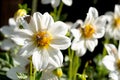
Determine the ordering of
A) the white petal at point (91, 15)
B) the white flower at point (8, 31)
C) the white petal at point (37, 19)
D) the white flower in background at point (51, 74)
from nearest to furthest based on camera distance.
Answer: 1. the white petal at point (37, 19)
2. the white flower in background at point (51, 74)
3. the white petal at point (91, 15)
4. the white flower at point (8, 31)

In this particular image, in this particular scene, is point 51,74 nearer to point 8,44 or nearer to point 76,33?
point 76,33

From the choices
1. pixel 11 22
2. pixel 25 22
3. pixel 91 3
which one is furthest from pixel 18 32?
pixel 91 3

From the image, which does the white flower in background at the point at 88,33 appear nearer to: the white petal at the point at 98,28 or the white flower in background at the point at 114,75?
the white petal at the point at 98,28

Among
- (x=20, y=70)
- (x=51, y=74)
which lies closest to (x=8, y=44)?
(x=20, y=70)

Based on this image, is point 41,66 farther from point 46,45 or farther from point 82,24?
point 82,24

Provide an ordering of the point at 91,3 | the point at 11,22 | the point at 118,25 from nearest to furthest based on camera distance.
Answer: the point at 11,22
the point at 118,25
the point at 91,3

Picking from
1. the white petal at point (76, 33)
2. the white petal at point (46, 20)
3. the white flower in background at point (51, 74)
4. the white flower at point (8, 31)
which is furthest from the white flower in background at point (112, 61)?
the white flower at point (8, 31)

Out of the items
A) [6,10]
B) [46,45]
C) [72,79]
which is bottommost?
[72,79]
